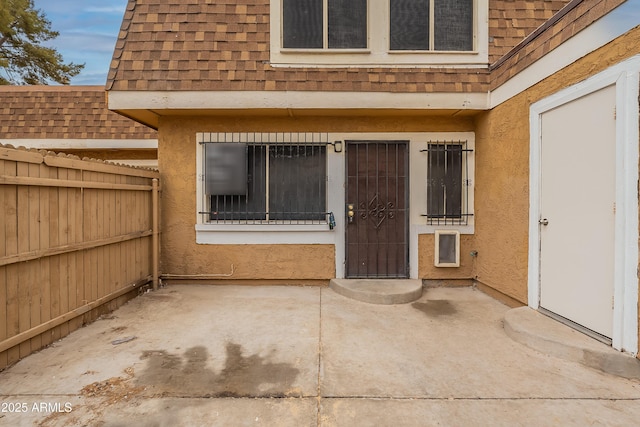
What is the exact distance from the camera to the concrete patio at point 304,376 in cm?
224

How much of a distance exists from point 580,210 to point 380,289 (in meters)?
2.52

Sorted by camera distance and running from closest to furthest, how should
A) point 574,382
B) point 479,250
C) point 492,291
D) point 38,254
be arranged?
1. point 574,382
2. point 38,254
3. point 492,291
4. point 479,250

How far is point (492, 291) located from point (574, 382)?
2.38 m

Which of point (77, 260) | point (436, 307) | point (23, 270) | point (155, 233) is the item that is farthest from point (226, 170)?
point (436, 307)

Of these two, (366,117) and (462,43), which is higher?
(462,43)

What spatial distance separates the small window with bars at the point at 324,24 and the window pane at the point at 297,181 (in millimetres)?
1604

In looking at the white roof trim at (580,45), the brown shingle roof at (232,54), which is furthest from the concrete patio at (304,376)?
the brown shingle roof at (232,54)

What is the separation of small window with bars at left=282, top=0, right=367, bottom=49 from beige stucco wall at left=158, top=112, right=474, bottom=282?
3.65 feet

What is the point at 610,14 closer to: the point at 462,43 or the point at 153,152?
the point at 462,43

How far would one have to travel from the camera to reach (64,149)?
27.6ft

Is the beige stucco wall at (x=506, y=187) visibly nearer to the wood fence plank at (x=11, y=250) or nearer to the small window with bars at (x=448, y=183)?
the small window with bars at (x=448, y=183)

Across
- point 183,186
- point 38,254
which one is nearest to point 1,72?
point 183,186

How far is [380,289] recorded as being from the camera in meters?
4.83

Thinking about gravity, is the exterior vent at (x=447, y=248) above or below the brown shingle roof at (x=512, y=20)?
below
